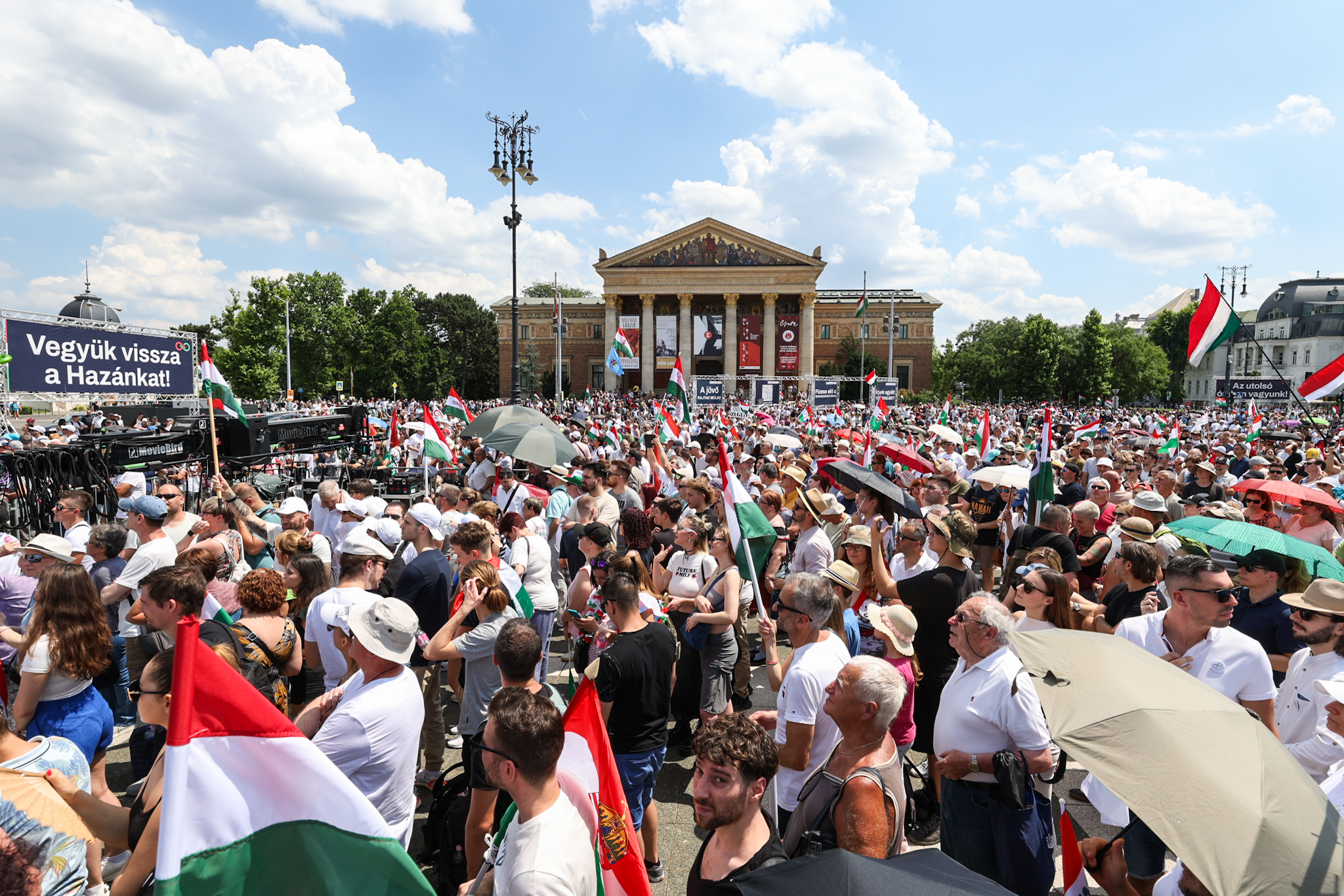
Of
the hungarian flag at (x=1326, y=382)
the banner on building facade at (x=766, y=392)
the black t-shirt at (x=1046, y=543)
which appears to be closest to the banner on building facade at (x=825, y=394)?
the banner on building facade at (x=766, y=392)

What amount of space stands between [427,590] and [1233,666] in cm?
466

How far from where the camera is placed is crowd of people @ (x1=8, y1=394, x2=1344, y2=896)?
237cm

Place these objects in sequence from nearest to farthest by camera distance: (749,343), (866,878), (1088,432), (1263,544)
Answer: (866,878) → (1263,544) → (1088,432) → (749,343)

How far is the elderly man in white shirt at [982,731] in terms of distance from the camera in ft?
9.78

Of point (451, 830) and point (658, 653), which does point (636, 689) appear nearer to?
point (658, 653)

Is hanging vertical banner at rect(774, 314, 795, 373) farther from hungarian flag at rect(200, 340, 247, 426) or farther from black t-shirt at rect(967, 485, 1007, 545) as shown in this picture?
black t-shirt at rect(967, 485, 1007, 545)

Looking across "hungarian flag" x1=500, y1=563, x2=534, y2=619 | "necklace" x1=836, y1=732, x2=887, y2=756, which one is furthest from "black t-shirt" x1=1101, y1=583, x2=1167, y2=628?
"hungarian flag" x1=500, y1=563, x2=534, y2=619

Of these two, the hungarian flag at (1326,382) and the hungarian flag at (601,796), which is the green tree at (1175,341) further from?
the hungarian flag at (601,796)

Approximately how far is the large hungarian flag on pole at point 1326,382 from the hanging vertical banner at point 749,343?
180 ft

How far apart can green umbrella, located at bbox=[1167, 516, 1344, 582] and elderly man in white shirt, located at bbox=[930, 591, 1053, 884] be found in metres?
2.12

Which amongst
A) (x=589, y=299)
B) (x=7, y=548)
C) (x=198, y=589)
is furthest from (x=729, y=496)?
(x=589, y=299)

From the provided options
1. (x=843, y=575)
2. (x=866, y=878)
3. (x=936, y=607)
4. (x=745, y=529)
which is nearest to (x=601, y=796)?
(x=866, y=878)

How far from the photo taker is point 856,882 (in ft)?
4.65

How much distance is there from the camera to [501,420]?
33.4ft
